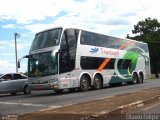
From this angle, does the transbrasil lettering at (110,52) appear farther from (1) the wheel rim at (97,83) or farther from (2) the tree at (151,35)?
(2) the tree at (151,35)

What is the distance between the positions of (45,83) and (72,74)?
6.63 feet

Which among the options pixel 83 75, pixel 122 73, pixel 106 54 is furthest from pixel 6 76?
pixel 122 73

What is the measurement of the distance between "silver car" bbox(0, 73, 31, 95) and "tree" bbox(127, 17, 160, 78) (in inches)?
1963

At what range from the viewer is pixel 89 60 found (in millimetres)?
27656

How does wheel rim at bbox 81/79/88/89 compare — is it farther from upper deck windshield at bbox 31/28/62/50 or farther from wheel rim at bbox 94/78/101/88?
upper deck windshield at bbox 31/28/62/50

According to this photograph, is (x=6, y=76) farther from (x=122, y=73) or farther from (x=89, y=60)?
Result: (x=122, y=73)

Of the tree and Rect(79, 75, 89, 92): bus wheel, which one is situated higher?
the tree

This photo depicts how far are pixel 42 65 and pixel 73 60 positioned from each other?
84.0 inches

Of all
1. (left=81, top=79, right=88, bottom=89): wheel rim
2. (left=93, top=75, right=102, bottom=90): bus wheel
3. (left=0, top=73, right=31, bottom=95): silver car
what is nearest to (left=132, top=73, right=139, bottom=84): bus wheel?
(left=93, top=75, right=102, bottom=90): bus wheel

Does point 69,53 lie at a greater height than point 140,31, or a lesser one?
lesser

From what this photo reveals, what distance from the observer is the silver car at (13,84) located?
85.7ft

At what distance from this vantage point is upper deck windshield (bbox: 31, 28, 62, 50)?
24922 millimetres

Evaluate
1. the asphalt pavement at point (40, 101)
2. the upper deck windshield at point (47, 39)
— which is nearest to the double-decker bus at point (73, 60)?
the upper deck windshield at point (47, 39)

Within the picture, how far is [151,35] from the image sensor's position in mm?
77938
